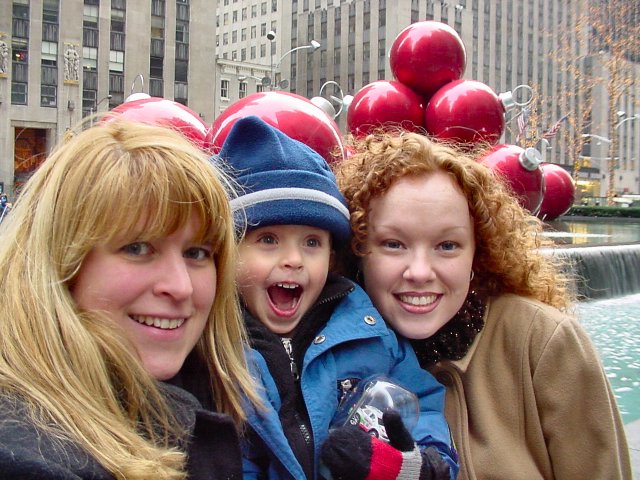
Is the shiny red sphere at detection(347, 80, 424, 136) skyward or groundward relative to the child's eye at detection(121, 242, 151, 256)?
skyward

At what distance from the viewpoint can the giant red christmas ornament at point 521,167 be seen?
494 centimetres

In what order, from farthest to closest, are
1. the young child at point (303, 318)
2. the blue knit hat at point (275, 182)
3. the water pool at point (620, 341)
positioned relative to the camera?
1. the water pool at point (620, 341)
2. the blue knit hat at point (275, 182)
3. the young child at point (303, 318)

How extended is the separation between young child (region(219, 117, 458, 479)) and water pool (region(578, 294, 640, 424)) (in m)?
2.66

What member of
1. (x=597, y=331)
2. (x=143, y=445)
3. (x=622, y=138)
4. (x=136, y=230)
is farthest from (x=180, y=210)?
(x=622, y=138)

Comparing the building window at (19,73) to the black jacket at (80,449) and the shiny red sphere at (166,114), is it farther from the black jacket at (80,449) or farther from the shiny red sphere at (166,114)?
the black jacket at (80,449)

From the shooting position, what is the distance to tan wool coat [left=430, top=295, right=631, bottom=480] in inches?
80.8

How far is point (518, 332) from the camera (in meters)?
2.17

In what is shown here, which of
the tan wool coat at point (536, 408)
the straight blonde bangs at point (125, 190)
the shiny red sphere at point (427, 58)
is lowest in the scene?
the tan wool coat at point (536, 408)

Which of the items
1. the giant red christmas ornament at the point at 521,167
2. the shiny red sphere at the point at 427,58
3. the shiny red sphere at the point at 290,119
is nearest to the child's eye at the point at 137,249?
the shiny red sphere at the point at 290,119

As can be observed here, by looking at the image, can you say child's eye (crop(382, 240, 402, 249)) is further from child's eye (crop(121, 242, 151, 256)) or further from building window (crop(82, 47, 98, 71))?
building window (crop(82, 47, 98, 71))

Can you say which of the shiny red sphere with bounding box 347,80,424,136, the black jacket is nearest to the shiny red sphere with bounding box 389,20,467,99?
the shiny red sphere with bounding box 347,80,424,136

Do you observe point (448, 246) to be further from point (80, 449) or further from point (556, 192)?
point (556, 192)

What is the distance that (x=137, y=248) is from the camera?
1.46 metres

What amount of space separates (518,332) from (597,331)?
5.74 metres
